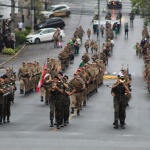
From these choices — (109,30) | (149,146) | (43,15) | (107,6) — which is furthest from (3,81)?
(107,6)

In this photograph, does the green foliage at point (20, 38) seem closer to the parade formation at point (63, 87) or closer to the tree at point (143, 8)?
the tree at point (143, 8)

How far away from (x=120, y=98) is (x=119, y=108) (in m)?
0.38

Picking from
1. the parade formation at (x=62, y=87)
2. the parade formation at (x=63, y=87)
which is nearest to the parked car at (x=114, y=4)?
the parade formation at (x=63, y=87)

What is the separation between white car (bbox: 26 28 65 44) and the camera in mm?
63156

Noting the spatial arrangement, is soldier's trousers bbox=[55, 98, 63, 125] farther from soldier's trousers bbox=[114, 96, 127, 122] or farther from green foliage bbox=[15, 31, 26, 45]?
green foliage bbox=[15, 31, 26, 45]

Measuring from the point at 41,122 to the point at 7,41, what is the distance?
3463 cm

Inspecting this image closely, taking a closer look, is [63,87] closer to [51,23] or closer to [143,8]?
[143,8]

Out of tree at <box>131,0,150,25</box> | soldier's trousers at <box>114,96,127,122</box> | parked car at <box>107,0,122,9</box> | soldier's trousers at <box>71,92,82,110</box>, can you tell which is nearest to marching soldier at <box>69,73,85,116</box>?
soldier's trousers at <box>71,92,82,110</box>

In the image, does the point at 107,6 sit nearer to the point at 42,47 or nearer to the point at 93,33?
the point at 93,33

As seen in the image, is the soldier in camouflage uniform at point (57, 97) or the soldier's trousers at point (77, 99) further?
the soldier's trousers at point (77, 99)

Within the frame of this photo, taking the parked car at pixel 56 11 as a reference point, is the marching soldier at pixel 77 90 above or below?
above

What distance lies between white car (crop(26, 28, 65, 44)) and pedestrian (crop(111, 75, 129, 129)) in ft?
130

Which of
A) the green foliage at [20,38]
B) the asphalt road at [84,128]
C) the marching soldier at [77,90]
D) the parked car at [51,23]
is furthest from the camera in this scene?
the parked car at [51,23]

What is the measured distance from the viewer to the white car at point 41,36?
63.2m
